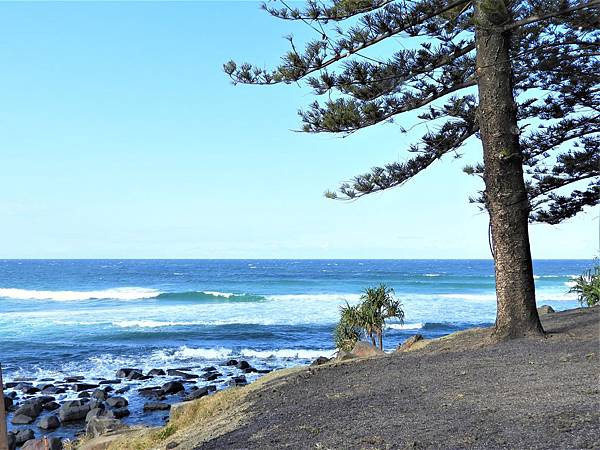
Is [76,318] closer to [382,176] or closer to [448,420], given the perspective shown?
[382,176]

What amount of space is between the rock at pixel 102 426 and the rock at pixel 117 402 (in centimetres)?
292

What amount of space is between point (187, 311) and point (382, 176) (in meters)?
28.1

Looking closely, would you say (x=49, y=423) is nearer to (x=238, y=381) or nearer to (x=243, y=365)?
(x=238, y=381)

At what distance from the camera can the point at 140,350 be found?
908 inches

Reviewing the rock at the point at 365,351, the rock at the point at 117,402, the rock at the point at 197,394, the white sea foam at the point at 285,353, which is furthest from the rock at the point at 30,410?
the white sea foam at the point at 285,353

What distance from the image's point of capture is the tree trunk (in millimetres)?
8367

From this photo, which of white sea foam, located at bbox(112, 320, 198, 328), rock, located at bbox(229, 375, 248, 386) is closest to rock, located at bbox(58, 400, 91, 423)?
rock, located at bbox(229, 375, 248, 386)

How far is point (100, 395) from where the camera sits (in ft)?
49.1

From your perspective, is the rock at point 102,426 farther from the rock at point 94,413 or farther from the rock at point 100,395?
the rock at point 100,395

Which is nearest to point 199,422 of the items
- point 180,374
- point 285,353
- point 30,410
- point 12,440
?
point 12,440

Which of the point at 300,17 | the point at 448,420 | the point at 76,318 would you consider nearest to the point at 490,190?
the point at 300,17

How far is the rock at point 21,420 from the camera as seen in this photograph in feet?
43.0

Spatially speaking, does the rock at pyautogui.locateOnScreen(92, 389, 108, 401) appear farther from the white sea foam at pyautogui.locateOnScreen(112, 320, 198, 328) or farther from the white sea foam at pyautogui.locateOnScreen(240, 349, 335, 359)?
the white sea foam at pyautogui.locateOnScreen(112, 320, 198, 328)

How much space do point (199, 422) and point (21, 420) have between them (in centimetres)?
744
